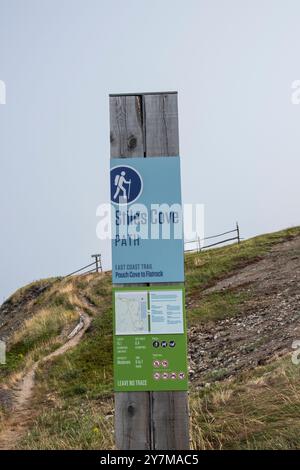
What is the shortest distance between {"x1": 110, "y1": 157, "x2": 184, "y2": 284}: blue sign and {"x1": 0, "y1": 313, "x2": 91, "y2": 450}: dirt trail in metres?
6.54

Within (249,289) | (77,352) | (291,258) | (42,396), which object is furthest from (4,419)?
(291,258)

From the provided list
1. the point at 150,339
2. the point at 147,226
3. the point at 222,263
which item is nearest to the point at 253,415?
the point at 150,339

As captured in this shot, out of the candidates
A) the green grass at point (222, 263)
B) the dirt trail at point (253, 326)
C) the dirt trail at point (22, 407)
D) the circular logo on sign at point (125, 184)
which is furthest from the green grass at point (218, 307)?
the circular logo on sign at point (125, 184)

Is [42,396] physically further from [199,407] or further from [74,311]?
[74,311]

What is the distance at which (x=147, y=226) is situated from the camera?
5383mm

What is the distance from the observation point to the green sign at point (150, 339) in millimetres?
5316

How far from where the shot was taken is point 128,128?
18.3 ft

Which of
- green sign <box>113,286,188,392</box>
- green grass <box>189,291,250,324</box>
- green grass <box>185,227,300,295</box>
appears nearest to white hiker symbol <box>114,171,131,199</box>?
green sign <box>113,286,188,392</box>

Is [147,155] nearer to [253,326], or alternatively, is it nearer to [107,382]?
[107,382]

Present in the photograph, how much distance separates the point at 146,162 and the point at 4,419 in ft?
33.6

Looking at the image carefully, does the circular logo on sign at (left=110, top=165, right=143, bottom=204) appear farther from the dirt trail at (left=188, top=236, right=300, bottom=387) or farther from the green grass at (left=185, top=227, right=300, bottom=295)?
the green grass at (left=185, top=227, right=300, bottom=295)

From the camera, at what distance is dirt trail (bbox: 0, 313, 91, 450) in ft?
37.8

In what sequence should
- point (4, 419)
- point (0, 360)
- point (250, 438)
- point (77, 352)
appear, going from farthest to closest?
1. point (0, 360)
2. point (77, 352)
3. point (4, 419)
4. point (250, 438)

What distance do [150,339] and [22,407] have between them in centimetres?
1080
